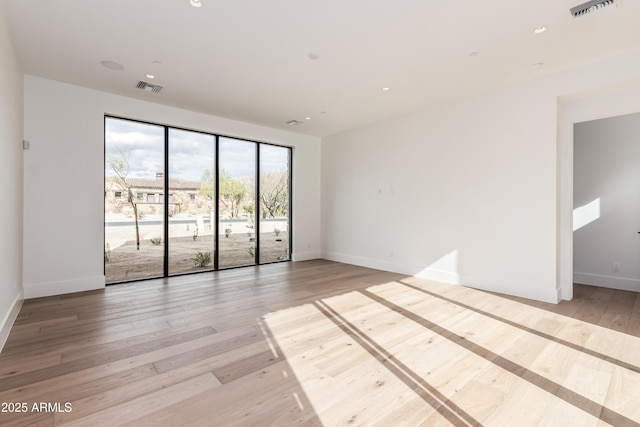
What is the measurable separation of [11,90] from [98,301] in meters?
2.61

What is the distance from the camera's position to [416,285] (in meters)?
4.91

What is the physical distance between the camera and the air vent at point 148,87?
14.4ft

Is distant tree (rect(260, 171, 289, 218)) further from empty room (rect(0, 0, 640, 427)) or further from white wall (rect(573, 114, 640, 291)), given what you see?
white wall (rect(573, 114, 640, 291))

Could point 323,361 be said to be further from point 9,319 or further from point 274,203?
point 274,203

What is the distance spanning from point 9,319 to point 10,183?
1.42 metres

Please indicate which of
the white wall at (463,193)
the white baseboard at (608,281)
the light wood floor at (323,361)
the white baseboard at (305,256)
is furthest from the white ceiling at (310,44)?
the white baseboard at (305,256)

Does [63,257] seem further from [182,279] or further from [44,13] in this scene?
[44,13]

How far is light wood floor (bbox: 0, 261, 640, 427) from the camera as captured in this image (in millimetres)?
1861

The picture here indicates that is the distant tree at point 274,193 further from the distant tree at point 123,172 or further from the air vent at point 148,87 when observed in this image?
the air vent at point 148,87

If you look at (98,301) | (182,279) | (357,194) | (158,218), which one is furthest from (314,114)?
(98,301)

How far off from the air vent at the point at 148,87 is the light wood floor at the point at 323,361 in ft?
9.71

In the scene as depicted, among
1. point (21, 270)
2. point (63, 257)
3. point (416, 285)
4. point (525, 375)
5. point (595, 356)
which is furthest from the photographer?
point (416, 285)

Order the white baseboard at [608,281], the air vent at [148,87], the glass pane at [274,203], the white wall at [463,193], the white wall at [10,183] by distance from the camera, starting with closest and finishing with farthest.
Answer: the white wall at [10,183] → the white wall at [463,193] → the air vent at [148,87] → the white baseboard at [608,281] → the glass pane at [274,203]

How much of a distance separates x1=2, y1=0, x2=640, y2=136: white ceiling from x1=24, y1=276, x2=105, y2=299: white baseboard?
9.32 feet
